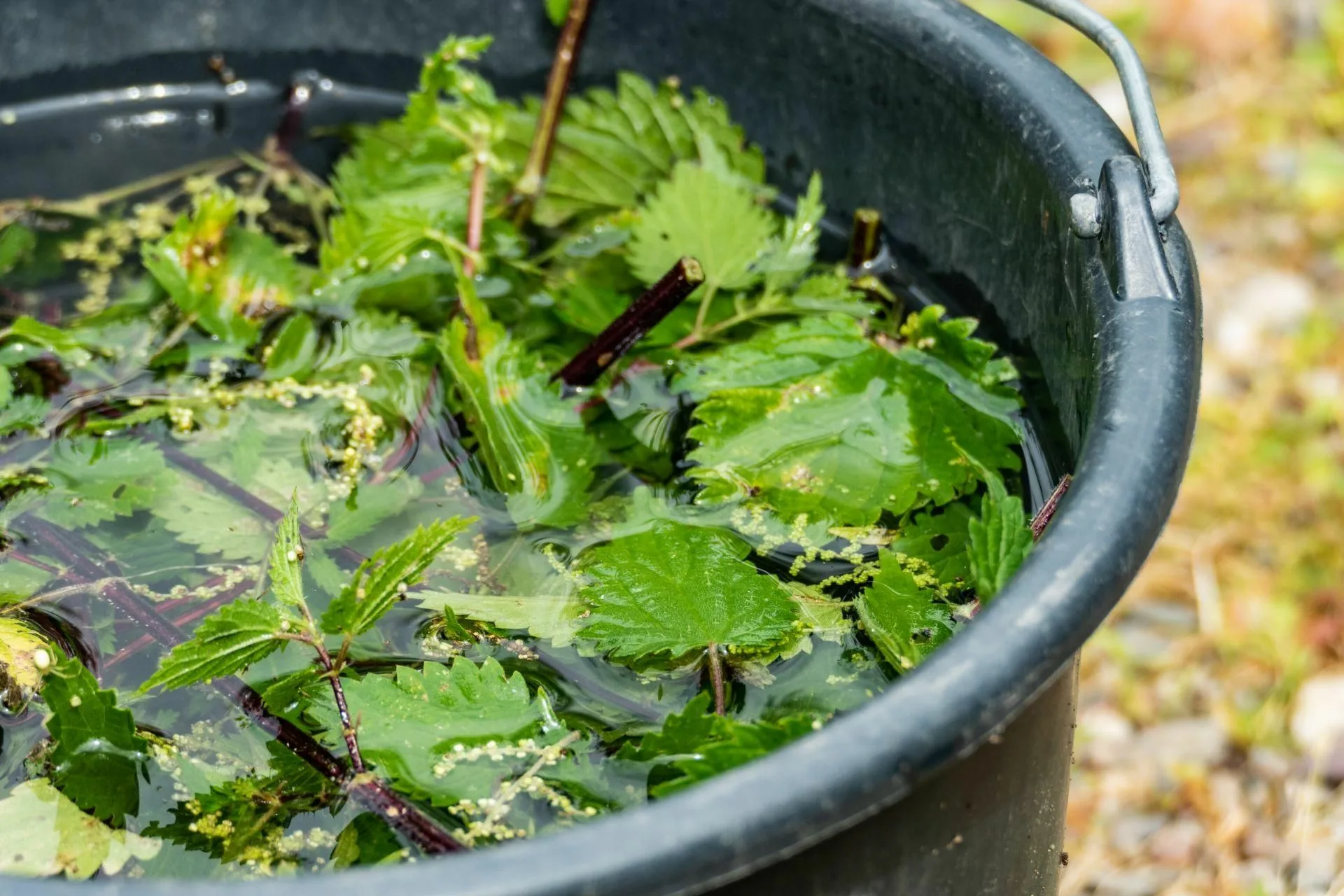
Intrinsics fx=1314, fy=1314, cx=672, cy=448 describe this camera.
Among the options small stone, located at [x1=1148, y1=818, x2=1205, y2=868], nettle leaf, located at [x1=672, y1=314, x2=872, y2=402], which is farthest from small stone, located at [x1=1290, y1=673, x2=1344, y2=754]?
nettle leaf, located at [x1=672, y1=314, x2=872, y2=402]

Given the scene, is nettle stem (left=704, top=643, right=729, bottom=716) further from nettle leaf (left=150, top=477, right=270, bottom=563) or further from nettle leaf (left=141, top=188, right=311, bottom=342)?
nettle leaf (left=141, top=188, right=311, bottom=342)

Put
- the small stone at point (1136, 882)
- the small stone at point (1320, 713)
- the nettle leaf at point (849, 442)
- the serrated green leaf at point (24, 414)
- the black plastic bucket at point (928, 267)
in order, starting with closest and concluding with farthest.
Answer: the black plastic bucket at point (928, 267) → the nettle leaf at point (849, 442) → the serrated green leaf at point (24, 414) → the small stone at point (1136, 882) → the small stone at point (1320, 713)

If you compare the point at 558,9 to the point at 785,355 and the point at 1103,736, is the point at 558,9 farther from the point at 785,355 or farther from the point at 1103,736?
the point at 1103,736

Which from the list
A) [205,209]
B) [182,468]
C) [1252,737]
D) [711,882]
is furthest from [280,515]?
[1252,737]

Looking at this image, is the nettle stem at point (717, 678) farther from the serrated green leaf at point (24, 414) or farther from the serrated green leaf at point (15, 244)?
the serrated green leaf at point (15, 244)

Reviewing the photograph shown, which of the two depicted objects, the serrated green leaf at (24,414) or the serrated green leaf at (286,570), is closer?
the serrated green leaf at (286,570)

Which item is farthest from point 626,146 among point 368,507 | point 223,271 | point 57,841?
point 57,841

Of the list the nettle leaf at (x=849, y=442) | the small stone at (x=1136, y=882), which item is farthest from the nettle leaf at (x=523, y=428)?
the small stone at (x=1136, y=882)

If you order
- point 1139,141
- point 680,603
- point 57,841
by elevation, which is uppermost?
point 1139,141
